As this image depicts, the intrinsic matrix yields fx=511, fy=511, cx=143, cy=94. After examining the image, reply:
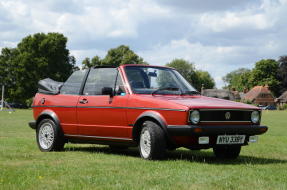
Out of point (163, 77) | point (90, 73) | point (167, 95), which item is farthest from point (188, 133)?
point (90, 73)

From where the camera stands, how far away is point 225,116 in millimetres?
8859

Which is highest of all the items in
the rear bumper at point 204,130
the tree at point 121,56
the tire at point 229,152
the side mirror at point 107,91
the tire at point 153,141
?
the tree at point 121,56

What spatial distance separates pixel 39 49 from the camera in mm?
74188

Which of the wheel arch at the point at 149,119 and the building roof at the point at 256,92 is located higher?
the building roof at the point at 256,92

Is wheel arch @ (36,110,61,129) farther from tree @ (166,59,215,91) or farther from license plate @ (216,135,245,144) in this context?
tree @ (166,59,215,91)

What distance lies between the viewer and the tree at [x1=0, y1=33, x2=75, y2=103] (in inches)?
2857

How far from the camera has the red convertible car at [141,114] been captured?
865 cm

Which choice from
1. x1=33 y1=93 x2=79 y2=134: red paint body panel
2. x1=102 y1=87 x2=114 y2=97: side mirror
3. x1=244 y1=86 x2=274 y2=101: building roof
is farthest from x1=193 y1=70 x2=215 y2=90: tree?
x1=102 y1=87 x2=114 y2=97: side mirror

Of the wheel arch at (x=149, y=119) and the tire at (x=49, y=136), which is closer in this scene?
the wheel arch at (x=149, y=119)

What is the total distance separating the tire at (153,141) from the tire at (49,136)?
2561 mm

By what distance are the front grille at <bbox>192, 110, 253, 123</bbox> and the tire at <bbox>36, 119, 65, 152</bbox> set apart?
363 centimetres

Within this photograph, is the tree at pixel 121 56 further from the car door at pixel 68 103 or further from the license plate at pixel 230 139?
the license plate at pixel 230 139

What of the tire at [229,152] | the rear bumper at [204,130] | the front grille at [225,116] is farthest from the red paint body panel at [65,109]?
the front grille at [225,116]

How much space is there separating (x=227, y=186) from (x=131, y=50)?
99.4 m
